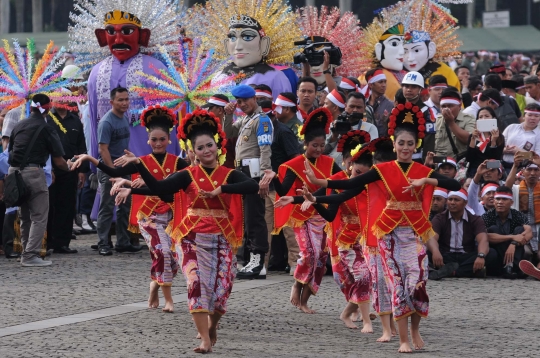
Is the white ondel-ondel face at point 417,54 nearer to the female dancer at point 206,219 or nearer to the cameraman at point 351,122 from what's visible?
the cameraman at point 351,122

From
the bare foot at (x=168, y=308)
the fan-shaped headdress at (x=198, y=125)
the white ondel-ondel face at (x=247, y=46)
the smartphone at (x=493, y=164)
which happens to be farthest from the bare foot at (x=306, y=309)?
the white ondel-ondel face at (x=247, y=46)

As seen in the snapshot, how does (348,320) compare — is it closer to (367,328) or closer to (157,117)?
(367,328)

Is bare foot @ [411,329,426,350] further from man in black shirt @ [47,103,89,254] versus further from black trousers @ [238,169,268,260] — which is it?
man in black shirt @ [47,103,89,254]

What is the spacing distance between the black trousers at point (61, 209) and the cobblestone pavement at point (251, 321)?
4.77ft

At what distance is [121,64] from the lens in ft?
43.5

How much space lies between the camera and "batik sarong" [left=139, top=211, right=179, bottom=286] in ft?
Answer: 30.3

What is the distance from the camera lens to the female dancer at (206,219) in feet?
25.1

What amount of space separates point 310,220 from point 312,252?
0.90 feet

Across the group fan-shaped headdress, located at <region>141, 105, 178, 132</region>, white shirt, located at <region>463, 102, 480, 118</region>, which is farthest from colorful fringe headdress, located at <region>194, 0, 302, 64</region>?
fan-shaped headdress, located at <region>141, 105, 178, 132</region>

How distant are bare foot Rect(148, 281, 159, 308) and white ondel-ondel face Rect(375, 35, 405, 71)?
256 inches

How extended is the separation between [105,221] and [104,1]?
106 inches

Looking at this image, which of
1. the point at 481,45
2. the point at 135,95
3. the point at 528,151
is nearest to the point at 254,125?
the point at 135,95

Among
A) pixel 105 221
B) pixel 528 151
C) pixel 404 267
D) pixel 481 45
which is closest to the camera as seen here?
pixel 404 267

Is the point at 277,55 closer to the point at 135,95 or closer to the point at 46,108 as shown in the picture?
the point at 135,95
